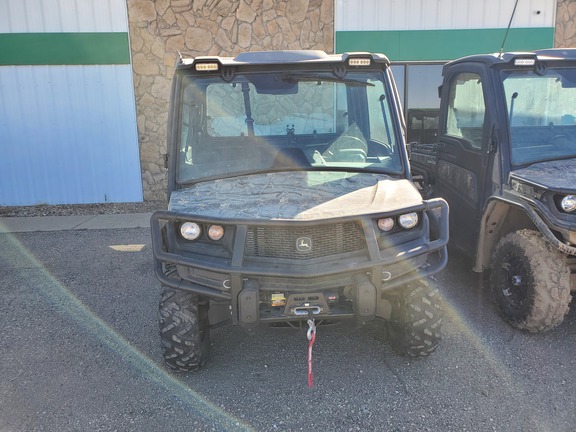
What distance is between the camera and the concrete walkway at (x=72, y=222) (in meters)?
7.90

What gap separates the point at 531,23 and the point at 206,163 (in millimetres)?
8135

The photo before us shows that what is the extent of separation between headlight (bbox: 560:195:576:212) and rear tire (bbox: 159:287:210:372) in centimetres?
257

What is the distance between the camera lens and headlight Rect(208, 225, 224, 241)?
3051mm

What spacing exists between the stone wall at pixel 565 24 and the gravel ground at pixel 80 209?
7.95 m

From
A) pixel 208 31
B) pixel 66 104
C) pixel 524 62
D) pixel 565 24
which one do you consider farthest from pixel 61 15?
pixel 565 24

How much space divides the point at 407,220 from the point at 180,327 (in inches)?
63.5

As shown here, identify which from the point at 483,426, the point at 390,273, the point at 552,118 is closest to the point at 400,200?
the point at 390,273

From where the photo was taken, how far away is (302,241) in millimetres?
2949

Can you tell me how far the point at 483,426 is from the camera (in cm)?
286

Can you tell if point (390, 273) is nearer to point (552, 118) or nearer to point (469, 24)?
point (552, 118)

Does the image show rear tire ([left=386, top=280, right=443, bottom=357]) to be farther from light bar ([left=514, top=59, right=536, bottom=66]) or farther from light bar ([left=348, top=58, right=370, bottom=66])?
light bar ([left=514, top=59, right=536, bottom=66])

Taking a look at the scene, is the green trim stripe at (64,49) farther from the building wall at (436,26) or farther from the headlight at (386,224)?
the headlight at (386,224)

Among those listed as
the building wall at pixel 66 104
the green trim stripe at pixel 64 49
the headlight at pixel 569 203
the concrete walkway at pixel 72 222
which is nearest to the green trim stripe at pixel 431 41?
the green trim stripe at pixel 64 49

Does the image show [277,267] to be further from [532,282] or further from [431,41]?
[431,41]
